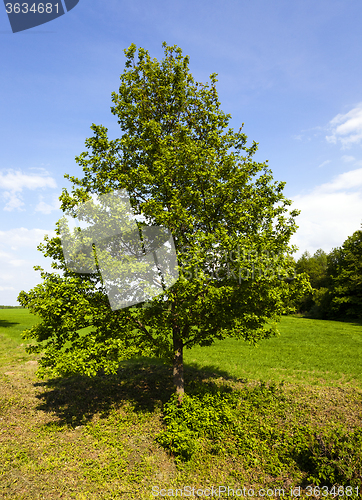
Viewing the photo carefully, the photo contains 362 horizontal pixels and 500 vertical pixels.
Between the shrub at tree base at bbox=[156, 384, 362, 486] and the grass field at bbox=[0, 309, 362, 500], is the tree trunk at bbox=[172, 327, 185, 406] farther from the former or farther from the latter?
the grass field at bbox=[0, 309, 362, 500]

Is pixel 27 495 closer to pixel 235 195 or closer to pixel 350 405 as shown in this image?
pixel 235 195

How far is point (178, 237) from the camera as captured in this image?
11.0 meters

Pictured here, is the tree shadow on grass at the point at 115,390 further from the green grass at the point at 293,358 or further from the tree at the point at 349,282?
the tree at the point at 349,282

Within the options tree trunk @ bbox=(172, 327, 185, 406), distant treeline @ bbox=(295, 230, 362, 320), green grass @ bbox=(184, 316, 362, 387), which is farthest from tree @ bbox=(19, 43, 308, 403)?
distant treeline @ bbox=(295, 230, 362, 320)

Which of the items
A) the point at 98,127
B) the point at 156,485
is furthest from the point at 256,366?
the point at 98,127

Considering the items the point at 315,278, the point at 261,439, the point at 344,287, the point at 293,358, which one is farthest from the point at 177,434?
the point at 315,278

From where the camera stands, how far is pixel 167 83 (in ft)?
43.2

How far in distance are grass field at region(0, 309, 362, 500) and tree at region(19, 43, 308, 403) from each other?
2767 mm

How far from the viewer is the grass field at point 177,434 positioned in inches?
319

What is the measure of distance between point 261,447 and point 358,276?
50543 millimetres

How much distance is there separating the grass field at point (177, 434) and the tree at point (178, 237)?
2767 mm

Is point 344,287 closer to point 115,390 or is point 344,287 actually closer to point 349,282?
point 349,282

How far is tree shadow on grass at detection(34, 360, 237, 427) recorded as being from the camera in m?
13.0

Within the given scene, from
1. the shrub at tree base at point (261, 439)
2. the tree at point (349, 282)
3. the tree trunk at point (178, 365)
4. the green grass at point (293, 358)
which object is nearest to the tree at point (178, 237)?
the tree trunk at point (178, 365)
